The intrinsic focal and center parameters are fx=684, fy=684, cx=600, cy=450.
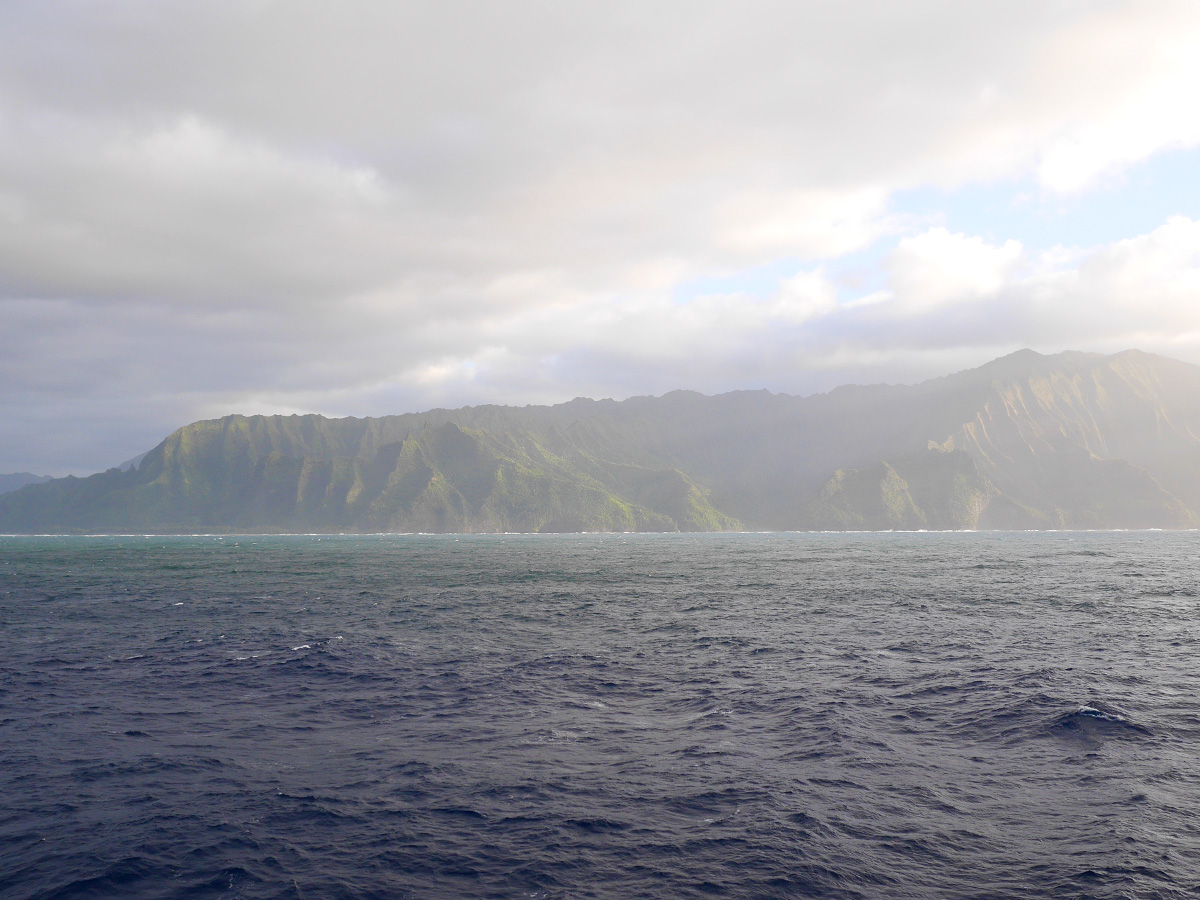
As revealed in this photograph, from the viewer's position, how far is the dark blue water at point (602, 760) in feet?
61.4

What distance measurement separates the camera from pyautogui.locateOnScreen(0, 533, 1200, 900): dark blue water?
61.4ft

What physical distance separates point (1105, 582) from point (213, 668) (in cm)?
11505

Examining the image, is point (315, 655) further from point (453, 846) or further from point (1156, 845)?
point (1156, 845)

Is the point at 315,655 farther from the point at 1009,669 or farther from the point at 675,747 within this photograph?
the point at 1009,669

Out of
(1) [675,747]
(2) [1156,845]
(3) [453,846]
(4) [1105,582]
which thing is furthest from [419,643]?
(4) [1105,582]

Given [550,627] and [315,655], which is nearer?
[315,655]

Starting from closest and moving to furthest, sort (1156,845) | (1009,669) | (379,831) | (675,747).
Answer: (1156,845) < (379,831) < (675,747) < (1009,669)

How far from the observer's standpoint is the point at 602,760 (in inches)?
1067

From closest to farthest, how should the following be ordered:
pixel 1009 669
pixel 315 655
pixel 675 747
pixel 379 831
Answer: pixel 379 831 < pixel 675 747 < pixel 1009 669 < pixel 315 655

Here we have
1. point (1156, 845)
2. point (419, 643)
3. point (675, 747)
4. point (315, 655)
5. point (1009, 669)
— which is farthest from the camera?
point (419, 643)

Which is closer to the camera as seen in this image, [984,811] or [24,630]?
[984,811]

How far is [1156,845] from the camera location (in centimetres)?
1962

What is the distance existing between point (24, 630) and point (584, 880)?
6648 cm

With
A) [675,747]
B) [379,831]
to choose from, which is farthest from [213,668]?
[675,747]
